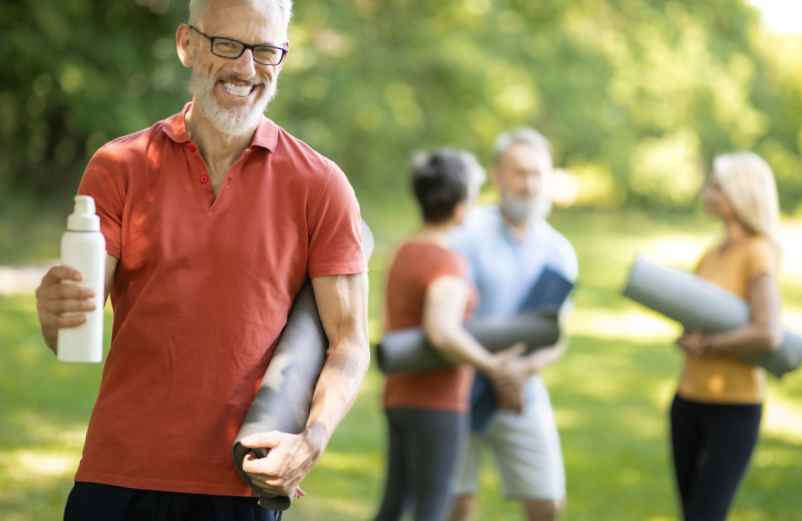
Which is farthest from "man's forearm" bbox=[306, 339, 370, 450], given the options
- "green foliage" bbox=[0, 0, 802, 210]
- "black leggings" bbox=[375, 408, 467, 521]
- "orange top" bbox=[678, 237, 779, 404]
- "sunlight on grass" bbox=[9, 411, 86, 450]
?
"green foliage" bbox=[0, 0, 802, 210]

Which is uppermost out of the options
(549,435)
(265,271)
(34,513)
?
(265,271)

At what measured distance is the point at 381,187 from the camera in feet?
94.7

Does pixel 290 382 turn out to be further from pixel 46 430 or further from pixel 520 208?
pixel 46 430

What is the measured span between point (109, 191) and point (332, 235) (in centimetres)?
47

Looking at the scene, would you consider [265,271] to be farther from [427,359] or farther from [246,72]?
[427,359]

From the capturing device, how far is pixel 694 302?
525cm

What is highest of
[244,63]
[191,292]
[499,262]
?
[244,63]

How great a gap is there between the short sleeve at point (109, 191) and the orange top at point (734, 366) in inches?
118

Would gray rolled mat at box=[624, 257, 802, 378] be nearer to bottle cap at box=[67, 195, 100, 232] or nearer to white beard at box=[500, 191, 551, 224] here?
white beard at box=[500, 191, 551, 224]

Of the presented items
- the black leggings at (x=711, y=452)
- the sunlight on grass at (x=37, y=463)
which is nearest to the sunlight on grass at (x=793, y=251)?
the sunlight on grass at (x=37, y=463)

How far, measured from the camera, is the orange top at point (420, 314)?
17.0ft

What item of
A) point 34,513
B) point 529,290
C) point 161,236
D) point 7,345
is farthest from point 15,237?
point 161,236

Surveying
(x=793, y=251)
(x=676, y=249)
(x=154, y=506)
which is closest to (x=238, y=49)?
(x=154, y=506)

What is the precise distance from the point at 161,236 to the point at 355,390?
0.52 m
